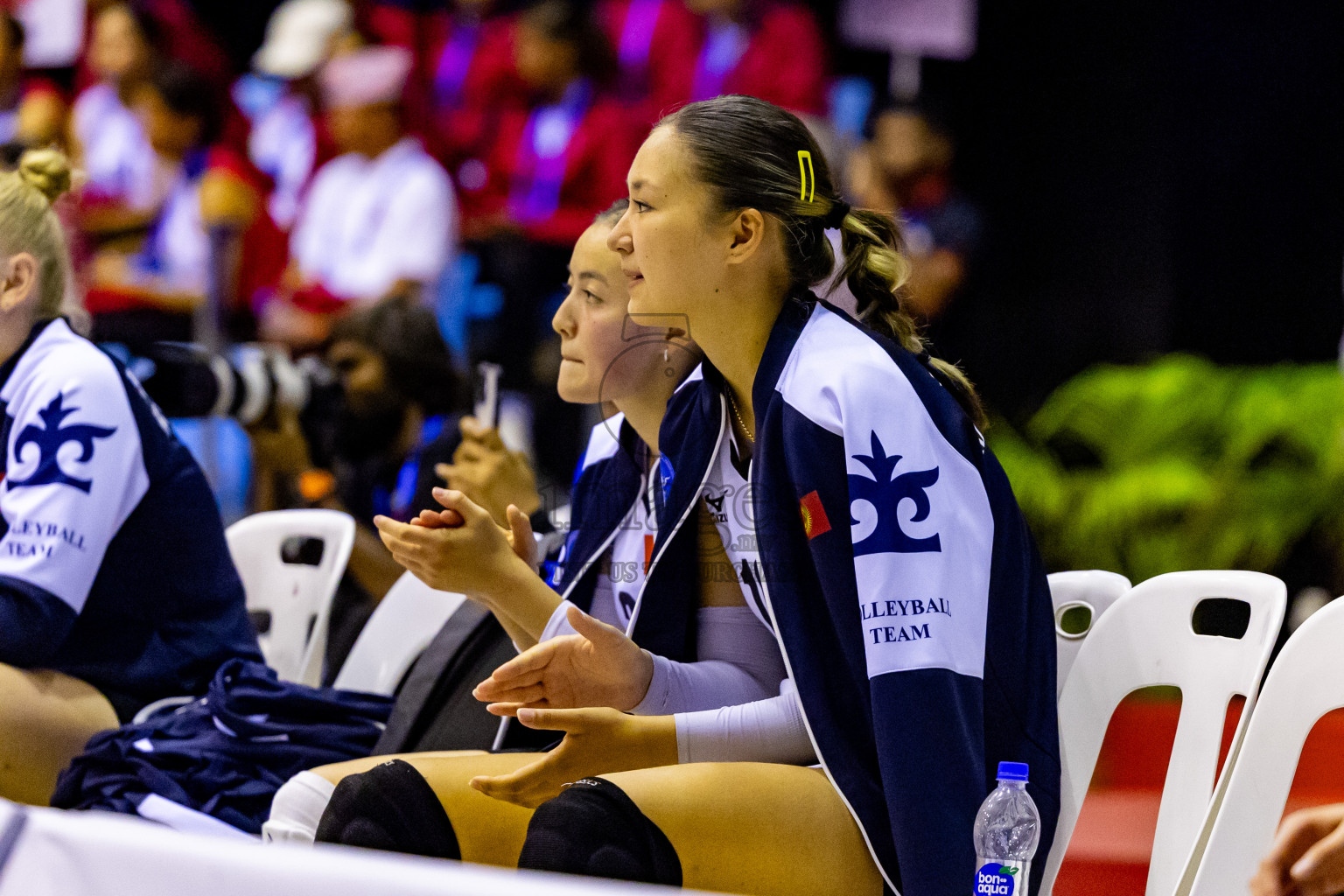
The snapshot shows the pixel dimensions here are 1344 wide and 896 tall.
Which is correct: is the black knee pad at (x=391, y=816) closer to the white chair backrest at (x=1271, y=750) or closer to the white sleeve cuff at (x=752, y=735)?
the white sleeve cuff at (x=752, y=735)

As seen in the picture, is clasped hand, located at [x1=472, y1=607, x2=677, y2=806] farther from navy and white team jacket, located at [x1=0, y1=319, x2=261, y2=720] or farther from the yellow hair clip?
navy and white team jacket, located at [x1=0, y1=319, x2=261, y2=720]

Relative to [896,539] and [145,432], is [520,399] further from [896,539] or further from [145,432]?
[896,539]

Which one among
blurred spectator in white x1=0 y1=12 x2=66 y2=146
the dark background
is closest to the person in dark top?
the dark background

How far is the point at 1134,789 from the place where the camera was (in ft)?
10.2

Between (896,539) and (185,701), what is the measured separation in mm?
1307

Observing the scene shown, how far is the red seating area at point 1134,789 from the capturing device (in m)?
1.99

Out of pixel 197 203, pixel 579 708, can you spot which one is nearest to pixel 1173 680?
pixel 579 708

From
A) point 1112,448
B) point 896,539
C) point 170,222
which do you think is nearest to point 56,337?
point 896,539

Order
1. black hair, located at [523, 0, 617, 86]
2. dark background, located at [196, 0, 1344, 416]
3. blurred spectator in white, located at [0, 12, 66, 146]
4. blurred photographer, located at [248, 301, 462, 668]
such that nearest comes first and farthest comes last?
1. blurred photographer, located at [248, 301, 462, 668]
2. dark background, located at [196, 0, 1344, 416]
3. black hair, located at [523, 0, 617, 86]
4. blurred spectator in white, located at [0, 12, 66, 146]

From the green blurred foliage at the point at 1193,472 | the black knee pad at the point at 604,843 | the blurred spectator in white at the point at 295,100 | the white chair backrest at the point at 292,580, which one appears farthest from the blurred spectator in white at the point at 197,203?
the black knee pad at the point at 604,843

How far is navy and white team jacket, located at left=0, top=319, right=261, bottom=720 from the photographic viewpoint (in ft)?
6.57

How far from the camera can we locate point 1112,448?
14.2 feet

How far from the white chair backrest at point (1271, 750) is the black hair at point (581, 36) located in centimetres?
404

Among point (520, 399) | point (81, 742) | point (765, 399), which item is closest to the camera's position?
point (765, 399)
